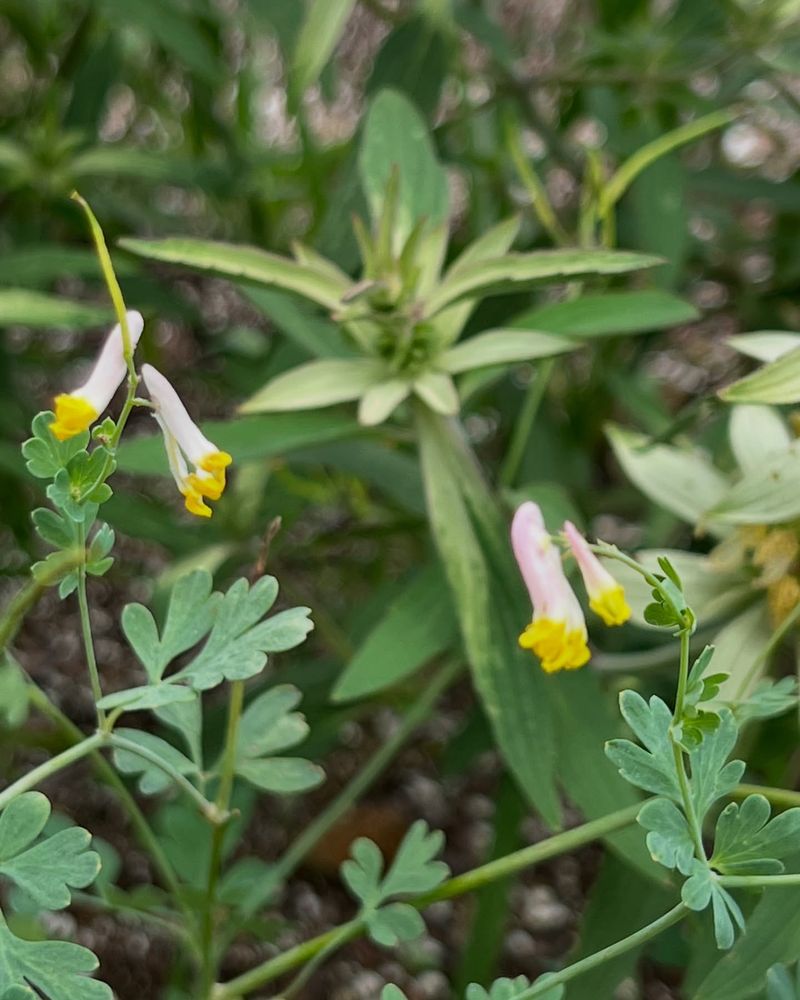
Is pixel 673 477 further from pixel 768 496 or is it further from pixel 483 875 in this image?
pixel 483 875

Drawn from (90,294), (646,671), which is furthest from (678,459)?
(90,294)

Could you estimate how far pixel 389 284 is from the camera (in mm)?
Result: 583

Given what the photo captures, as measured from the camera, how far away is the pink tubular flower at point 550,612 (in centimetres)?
40

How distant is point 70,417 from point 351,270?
1.39ft

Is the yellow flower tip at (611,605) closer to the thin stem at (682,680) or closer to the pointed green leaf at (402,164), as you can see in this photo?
the thin stem at (682,680)

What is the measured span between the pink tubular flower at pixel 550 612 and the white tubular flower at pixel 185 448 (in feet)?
0.37

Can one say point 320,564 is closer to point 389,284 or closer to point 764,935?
point 389,284

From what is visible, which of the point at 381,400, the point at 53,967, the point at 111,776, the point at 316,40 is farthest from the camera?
the point at 316,40

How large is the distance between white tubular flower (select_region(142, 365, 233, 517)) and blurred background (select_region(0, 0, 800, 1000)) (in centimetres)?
21

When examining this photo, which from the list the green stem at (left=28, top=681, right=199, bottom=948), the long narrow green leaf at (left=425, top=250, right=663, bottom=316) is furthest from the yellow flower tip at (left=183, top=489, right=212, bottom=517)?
the long narrow green leaf at (left=425, top=250, right=663, bottom=316)

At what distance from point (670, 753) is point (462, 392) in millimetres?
334

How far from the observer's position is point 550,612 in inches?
Answer: 15.8

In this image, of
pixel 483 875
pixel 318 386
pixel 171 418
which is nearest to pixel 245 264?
pixel 318 386

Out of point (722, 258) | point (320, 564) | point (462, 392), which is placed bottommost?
point (320, 564)
